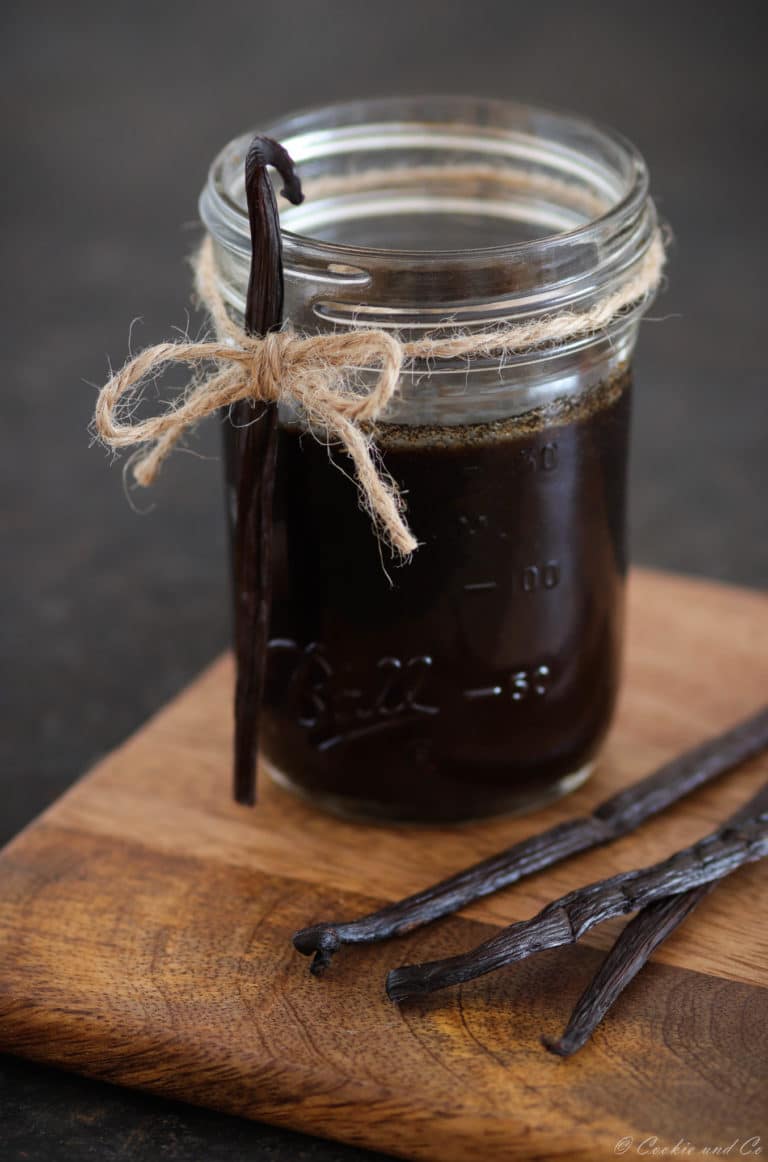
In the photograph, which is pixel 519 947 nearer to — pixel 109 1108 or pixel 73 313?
pixel 109 1108

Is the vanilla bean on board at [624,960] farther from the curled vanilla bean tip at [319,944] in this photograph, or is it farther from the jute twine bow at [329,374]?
the jute twine bow at [329,374]

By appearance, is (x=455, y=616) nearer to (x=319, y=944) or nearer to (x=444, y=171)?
(x=319, y=944)

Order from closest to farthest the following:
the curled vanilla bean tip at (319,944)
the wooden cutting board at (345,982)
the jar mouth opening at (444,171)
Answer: the wooden cutting board at (345,982), the curled vanilla bean tip at (319,944), the jar mouth opening at (444,171)

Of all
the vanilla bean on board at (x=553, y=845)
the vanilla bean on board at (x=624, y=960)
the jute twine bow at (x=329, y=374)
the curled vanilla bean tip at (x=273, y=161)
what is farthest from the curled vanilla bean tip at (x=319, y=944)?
the curled vanilla bean tip at (x=273, y=161)

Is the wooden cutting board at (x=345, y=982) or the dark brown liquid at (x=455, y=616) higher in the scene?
the dark brown liquid at (x=455, y=616)

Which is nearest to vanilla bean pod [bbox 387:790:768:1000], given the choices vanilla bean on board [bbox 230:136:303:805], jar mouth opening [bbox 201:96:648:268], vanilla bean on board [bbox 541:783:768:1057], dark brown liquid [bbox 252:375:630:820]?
vanilla bean on board [bbox 541:783:768:1057]

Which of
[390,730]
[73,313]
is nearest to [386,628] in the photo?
[390,730]
